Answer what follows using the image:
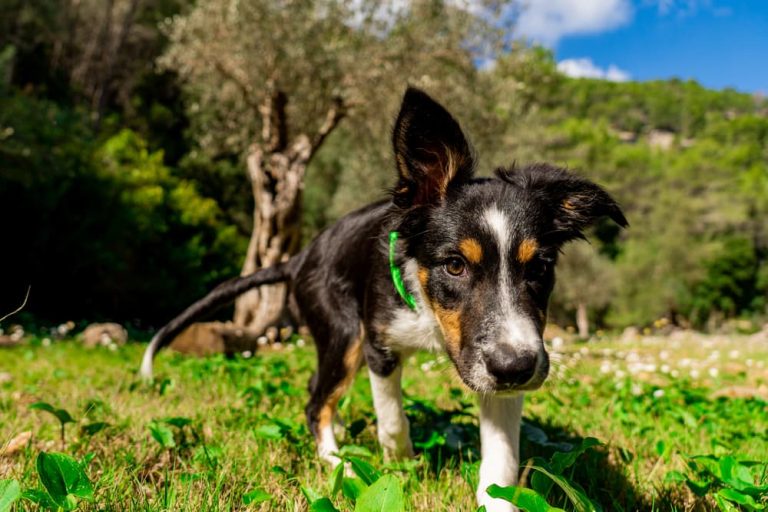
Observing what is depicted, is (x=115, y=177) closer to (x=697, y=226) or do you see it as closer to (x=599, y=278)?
(x=599, y=278)

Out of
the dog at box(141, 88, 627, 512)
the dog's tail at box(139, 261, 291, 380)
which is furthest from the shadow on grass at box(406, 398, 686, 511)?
the dog's tail at box(139, 261, 291, 380)

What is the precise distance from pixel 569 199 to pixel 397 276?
1.04m

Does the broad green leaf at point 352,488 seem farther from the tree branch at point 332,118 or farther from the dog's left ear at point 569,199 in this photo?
the tree branch at point 332,118

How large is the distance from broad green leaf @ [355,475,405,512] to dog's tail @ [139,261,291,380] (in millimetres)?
3259

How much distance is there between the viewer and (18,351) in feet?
31.6

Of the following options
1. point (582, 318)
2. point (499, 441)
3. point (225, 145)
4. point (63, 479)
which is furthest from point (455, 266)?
point (582, 318)

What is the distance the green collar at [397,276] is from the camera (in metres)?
3.31

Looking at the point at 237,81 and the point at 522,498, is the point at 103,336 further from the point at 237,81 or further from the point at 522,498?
the point at 522,498

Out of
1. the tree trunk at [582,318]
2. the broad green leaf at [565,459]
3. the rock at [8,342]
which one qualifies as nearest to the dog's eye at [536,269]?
the broad green leaf at [565,459]

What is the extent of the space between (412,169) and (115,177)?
19.8m

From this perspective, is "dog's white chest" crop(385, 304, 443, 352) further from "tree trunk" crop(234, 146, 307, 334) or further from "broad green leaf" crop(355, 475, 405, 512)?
"tree trunk" crop(234, 146, 307, 334)

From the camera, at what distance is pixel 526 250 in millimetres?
2848

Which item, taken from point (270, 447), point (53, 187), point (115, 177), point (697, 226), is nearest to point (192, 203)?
point (115, 177)

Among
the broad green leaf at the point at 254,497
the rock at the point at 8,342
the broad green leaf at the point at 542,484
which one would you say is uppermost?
the broad green leaf at the point at 542,484
